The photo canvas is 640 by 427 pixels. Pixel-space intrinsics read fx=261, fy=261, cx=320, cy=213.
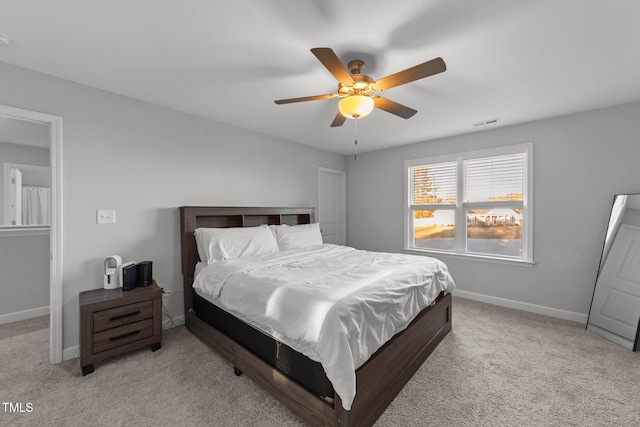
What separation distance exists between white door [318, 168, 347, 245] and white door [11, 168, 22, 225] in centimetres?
408

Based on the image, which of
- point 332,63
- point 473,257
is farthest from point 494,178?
point 332,63

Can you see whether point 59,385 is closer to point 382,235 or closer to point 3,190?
point 3,190

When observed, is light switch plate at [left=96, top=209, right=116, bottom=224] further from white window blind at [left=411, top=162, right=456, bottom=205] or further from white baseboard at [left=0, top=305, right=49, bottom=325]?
white window blind at [left=411, top=162, right=456, bottom=205]

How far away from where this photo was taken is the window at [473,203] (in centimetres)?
348

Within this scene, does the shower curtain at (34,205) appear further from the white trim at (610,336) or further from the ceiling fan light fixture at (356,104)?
the white trim at (610,336)

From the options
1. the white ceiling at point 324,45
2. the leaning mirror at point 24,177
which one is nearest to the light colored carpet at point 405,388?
the leaning mirror at point 24,177

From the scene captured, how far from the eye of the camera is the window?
11.4ft

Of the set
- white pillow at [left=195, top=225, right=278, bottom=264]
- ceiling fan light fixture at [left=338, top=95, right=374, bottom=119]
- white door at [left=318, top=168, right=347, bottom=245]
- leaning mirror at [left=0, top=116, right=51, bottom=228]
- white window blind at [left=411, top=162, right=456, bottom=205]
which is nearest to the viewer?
ceiling fan light fixture at [left=338, top=95, right=374, bottom=119]

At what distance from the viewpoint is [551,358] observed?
230 centimetres

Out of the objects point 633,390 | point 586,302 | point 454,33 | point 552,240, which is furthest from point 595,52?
point 586,302

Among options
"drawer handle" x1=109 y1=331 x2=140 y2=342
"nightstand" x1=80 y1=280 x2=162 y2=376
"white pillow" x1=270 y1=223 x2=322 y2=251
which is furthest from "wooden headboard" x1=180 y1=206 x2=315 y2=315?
"drawer handle" x1=109 y1=331 x2=140 y2=342

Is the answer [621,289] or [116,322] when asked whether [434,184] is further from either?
[116,322]

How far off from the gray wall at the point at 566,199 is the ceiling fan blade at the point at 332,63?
5.90ft

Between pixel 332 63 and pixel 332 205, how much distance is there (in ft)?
11.9
